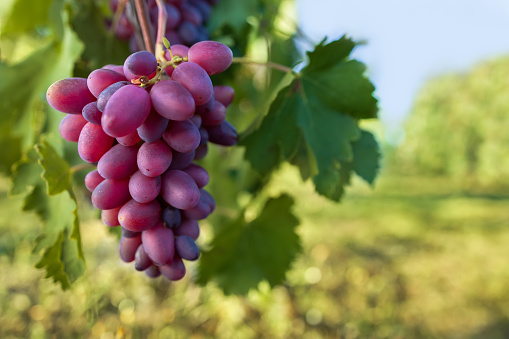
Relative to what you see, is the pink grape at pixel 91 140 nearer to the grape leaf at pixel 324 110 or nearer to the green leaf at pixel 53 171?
the green leaf at pixel 53 171

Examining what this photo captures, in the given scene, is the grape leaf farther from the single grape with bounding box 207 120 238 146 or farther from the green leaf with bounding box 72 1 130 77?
the green leaf with bounding box 72 1 130 77

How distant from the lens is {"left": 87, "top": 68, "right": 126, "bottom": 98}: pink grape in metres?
0.31

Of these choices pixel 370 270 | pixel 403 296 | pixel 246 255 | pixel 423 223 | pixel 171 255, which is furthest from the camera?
pixel 423 223

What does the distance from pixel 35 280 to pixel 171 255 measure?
1557mm

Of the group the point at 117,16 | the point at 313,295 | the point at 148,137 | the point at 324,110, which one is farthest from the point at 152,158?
the point at 313,295

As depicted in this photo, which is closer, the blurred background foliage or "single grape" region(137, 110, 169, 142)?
"single grape" region(137, 110, 169, 142)

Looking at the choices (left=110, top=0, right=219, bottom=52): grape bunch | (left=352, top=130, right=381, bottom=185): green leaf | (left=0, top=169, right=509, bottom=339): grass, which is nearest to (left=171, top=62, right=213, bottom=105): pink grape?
(left=110, top=0, right=219, bottom=52): grape bunch

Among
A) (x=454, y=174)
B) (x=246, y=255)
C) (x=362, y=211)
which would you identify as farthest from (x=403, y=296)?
(x=454, y=174)

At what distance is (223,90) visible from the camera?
15.7 inches

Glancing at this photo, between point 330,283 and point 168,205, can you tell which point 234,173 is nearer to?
point 168,205

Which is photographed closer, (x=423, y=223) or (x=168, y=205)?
(x=168, y=205)

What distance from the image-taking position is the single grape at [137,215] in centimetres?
32

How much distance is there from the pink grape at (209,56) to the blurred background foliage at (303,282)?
0.94 feet

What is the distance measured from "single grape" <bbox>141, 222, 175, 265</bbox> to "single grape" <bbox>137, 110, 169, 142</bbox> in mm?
89
